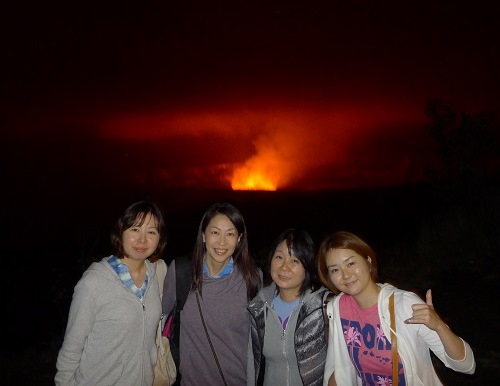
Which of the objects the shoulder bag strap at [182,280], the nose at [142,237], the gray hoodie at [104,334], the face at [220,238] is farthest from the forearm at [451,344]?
the nose at [142,237]

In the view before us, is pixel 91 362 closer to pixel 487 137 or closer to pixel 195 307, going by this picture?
pixel 195 307

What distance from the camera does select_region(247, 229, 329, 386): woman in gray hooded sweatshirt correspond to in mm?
3053

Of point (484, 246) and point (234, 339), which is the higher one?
point (484, 246)

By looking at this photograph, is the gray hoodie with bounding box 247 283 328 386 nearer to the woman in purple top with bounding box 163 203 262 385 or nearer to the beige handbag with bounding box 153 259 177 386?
the woman in purple top with bounding box 163 203 262 385

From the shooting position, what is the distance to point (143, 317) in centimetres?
295

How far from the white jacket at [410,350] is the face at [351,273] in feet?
0.44

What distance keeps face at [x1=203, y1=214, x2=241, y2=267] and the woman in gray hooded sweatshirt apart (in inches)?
15.7

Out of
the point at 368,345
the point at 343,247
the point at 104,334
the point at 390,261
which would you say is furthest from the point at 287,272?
the point at 390,261

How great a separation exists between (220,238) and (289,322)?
949mm

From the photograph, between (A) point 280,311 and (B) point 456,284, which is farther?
(B) point 456,284

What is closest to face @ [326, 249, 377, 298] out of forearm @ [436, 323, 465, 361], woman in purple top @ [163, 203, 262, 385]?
forearm @ [436, 323, 465, 361]

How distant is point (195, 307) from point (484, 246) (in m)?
12.7

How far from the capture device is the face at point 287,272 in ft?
10.5

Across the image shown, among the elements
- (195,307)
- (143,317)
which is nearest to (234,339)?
(195,307)
